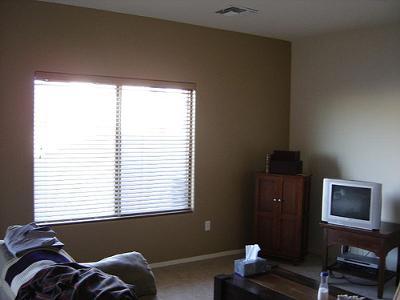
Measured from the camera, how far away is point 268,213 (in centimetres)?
524

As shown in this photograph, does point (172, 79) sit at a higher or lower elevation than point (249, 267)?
higher

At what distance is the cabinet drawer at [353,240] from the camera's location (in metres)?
4.26

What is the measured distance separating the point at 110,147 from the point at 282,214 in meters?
2.05

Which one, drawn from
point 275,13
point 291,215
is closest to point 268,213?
point 291,215

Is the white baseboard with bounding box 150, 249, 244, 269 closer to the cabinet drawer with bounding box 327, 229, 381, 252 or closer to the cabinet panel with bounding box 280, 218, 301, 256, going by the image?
the cabinet panel with bounding box 280, 218, 301, 256

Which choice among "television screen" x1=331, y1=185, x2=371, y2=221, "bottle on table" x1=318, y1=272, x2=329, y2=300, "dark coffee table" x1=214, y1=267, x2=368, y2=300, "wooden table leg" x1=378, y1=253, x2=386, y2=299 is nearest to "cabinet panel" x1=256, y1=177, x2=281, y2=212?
"television screen" x1=331, y1=185, x2=371, y2=221

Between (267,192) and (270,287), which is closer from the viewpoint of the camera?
(270,287)

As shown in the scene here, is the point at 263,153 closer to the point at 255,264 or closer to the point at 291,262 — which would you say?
the point at 291,262

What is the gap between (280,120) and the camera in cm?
582

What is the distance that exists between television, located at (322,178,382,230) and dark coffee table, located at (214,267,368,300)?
4.13 ft

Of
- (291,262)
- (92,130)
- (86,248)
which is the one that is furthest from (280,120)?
(86,248)

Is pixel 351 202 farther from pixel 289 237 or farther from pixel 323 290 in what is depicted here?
pixel 323 290

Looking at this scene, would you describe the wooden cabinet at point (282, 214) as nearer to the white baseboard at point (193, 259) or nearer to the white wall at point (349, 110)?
the white baseboard at point (193, 259)

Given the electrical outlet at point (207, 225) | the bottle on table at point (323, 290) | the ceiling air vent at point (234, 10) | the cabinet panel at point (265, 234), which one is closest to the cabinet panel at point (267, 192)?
the cabinet panel at point (265, 234)
